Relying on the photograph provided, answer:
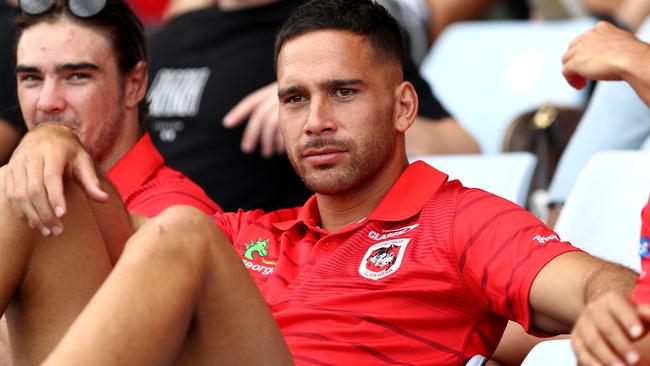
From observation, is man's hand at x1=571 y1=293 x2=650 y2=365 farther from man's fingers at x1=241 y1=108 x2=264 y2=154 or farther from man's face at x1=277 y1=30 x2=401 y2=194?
man's fingers at x1=241 y1=108 x2=264 y2=154

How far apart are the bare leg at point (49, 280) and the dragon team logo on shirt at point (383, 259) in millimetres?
514

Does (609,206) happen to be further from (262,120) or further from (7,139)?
(7,139)

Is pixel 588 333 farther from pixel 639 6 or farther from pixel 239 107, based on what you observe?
pixel 639 6

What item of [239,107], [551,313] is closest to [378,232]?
[551,313]

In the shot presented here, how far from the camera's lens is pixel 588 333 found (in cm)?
178

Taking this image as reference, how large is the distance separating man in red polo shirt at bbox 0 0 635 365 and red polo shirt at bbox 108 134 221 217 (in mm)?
260

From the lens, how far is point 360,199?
2.67 metres

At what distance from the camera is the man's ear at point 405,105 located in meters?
2.70

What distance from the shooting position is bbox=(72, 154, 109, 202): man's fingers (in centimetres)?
231

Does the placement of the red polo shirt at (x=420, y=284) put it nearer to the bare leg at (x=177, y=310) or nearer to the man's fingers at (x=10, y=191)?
the bare leg at (x=177, y=310)

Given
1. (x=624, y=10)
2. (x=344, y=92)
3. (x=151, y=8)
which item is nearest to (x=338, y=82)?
(x=344, y=92)

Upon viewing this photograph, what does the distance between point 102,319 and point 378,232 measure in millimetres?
753

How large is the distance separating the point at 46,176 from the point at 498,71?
9.29ft

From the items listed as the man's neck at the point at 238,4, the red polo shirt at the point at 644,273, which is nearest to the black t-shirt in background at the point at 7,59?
the man's neck at the point at 238,4
